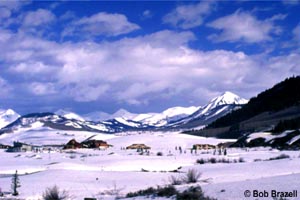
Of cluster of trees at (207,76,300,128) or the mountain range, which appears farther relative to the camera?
cluster of trees at (207,76,300,128)

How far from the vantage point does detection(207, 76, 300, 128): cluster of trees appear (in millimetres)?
166375

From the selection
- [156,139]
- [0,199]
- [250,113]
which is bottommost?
[0,199]

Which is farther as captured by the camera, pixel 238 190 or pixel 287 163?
pixel 287 163

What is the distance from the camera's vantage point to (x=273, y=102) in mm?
176750

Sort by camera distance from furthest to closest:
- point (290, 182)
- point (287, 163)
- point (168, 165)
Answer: point (168, 165), point (287, 163), point (290, 182)

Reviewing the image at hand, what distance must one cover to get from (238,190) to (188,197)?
165 cm

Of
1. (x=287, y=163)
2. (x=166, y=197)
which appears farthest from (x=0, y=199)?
(x=287, y=163)

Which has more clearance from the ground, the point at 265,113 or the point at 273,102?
the point at 273,102

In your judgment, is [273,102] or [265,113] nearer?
[265,113]

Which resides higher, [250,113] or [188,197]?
[250,113]

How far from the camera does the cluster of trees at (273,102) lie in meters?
166

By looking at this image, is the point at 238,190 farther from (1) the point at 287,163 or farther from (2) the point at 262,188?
(1) the point at 287,163

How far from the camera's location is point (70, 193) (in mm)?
21969

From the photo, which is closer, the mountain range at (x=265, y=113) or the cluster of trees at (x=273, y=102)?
the mountain range at (x=265, y=113)
